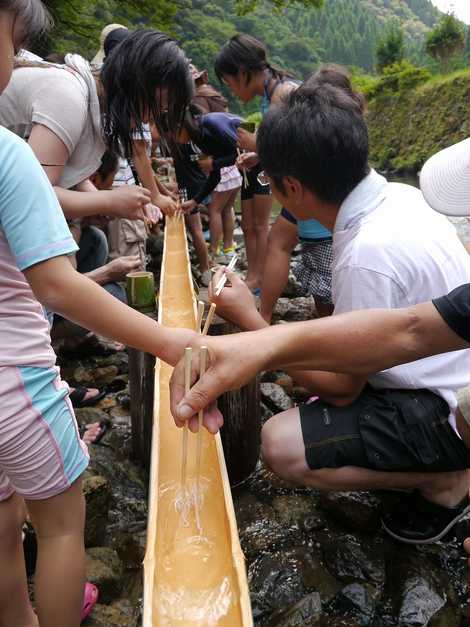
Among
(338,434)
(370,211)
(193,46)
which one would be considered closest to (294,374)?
(338,434)

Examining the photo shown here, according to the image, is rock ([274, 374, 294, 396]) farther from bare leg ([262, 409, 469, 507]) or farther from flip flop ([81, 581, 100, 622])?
flip flop ([81, 581, 100, 622])

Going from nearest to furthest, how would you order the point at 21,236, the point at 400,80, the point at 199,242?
the point at 21,236
the point at 199,242
the point at 400,80

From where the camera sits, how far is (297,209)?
101 inches

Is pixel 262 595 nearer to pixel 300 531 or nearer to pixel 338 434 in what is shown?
pixel 300 531

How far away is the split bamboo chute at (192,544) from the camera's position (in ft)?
5.08

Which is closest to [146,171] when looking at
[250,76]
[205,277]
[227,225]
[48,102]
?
[250,76]

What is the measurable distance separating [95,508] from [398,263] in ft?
5.93

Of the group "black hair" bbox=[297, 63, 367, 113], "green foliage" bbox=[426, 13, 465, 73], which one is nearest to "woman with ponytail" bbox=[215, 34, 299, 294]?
"black hair" bbox=[297, 63, 367, 113]

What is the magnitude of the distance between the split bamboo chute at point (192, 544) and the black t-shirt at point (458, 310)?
904 mm

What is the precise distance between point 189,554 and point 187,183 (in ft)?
17.3

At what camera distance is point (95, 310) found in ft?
5.20

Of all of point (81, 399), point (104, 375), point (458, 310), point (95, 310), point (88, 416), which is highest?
point (458, 310)

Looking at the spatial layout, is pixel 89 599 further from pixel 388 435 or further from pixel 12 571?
pixel 388 435

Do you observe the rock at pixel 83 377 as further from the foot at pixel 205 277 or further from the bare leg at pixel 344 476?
the foot at pixel 205 277
